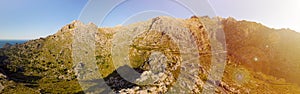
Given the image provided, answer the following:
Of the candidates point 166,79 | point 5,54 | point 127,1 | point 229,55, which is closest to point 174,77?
point 166,79

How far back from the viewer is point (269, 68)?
449ft

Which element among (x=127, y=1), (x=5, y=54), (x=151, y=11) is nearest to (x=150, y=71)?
(x=151, y=11)

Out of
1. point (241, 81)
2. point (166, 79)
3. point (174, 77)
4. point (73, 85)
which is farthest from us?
point (73, 85)

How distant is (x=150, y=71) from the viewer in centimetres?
7750

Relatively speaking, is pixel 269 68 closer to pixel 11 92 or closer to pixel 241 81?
pixel 241 81

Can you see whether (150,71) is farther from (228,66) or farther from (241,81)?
(228,66)

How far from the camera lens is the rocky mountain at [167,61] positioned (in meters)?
84.6

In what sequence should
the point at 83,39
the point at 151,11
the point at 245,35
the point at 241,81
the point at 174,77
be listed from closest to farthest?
the point at 151,11, the point at 174,77, the point at 241,81, the point at 245,35, the point at 83,39

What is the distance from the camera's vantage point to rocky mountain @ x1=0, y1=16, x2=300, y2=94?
3329 inches

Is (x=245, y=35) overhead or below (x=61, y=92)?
overhead

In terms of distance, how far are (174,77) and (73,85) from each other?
194ft

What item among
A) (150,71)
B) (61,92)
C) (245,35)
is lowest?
(61,92)

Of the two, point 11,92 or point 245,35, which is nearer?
point 11,92

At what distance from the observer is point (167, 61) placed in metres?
90.0
